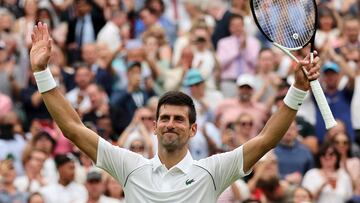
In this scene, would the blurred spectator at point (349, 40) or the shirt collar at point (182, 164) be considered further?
the blurred spectator at point (349, 40)

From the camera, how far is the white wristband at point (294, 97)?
8.88 metres

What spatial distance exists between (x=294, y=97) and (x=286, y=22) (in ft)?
2.18

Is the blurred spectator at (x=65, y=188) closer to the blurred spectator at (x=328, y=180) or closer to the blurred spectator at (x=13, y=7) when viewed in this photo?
the blurred spectator at (x=328, y=180)

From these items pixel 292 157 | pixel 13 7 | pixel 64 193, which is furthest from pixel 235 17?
pixel 64 193

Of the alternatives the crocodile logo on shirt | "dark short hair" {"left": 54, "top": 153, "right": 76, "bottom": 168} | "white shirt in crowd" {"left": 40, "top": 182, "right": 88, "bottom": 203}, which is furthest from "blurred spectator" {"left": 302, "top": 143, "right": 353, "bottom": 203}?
the crocodile logo on shirt

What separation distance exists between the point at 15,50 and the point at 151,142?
3.65 meters

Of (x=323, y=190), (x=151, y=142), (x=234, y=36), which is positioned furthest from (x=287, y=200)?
(x=234, y=36)

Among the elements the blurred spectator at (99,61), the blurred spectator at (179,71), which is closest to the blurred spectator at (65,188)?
the blurred spectator at (179,71)

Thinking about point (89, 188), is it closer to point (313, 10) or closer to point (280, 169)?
point (280, 169)

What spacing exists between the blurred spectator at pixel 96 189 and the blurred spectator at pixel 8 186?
2.30 feet

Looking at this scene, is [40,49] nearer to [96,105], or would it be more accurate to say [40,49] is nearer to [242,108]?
[242,108]

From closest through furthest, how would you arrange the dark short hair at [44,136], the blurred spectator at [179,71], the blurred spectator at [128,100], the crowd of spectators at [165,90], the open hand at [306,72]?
the open hand at [306,72] → the crowd of spectators at [165,90] → the dark short hair at [44,136] → the blurred spectator at [128,100] → the blurred spectator at [179,71]

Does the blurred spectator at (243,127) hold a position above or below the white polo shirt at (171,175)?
below

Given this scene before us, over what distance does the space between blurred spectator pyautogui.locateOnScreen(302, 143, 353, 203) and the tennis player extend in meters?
6.58
